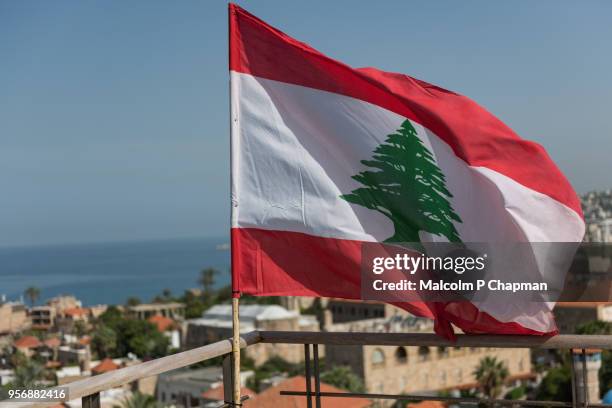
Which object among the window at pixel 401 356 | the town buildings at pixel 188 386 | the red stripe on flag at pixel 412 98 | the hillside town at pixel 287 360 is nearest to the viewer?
the red stripe on flag at pixel 412 98

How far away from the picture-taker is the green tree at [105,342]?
65125 millimetres

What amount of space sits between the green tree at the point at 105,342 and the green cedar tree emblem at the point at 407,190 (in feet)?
211

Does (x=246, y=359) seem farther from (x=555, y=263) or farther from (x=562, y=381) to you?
(x=555, y=263)

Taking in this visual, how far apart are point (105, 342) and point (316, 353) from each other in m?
64.5

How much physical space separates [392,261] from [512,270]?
0.55 m

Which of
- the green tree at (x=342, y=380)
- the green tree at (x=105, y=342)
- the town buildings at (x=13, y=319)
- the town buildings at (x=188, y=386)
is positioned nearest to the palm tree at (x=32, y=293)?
the town buildings at (x=13, y=319)

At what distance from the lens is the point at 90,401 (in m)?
2.87

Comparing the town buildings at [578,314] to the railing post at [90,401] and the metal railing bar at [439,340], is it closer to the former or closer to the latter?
the metal railing bar at [439,340]

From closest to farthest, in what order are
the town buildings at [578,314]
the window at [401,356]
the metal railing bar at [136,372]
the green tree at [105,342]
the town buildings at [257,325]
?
the metal railing bar at [136,372]
the window at [401,356]
the town buildings at [257,325]
the town buildings at [578,314]
the green tree at [105,342]

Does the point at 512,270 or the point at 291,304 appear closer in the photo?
the point at 512,270

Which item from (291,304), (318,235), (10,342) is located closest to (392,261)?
(318,235)

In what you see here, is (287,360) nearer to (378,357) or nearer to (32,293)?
(378,357)

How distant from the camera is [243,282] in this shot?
368cm

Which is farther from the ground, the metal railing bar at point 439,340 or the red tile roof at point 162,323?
the metal railing bar at point 439,340
